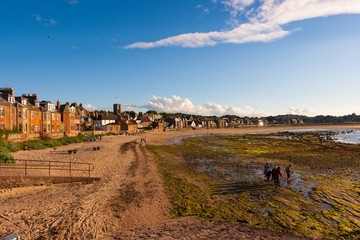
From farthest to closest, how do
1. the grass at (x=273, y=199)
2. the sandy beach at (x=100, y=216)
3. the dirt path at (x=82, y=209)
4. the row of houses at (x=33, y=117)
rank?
the row of houses at (x=33, y=117), the grass at (x=273, y=199), the dirt path at (x=82, y=209), the sandy beach at (x=100, y=216)

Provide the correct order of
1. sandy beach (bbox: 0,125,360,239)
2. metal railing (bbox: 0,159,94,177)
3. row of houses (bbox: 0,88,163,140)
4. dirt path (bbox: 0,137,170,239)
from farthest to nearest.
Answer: row of houses (bbox: 0,88,163,140) < metal railing (bbox: 0,159,94,177) < dirt path (bbox: 0,137,170,239) < sandy beach (bbox: 0,125,360,239)

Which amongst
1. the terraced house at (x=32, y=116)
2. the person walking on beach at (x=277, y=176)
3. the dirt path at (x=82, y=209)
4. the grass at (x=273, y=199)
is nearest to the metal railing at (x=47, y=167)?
the dirt path at (x=82, y=209)

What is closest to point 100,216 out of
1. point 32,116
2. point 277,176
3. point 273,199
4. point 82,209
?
point 82,209

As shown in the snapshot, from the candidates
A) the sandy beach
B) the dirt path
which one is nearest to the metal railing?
the sandy beach

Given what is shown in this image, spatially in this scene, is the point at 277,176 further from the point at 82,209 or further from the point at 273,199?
the point at 82,209

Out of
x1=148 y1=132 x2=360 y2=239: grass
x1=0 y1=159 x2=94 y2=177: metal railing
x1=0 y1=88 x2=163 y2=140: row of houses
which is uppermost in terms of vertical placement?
x1=0 y1=88 x2=163 y2=140: row of houses

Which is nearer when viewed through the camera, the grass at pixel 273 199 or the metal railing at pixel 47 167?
the grass at pixel 273 199

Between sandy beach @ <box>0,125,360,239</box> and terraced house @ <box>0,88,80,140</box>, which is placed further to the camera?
terraced house @ <box>0,88,80,140</box>

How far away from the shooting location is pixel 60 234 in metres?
11.4

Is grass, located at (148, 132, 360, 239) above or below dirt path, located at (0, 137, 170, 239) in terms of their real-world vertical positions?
below

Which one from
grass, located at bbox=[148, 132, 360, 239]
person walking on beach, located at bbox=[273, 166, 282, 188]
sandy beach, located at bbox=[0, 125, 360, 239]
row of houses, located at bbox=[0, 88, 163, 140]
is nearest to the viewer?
sandy beach, located at bbox=[0, 125, 360, 239]

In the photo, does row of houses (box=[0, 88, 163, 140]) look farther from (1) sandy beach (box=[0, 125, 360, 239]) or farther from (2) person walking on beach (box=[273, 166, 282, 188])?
(2) person walking on beach (box=[273, 166, 282, 188])

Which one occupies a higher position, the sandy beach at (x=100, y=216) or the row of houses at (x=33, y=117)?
the row of houses at (x=33, y=117)

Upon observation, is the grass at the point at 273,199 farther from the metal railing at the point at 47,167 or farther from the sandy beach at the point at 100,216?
the metal railing at the point at 47,167
